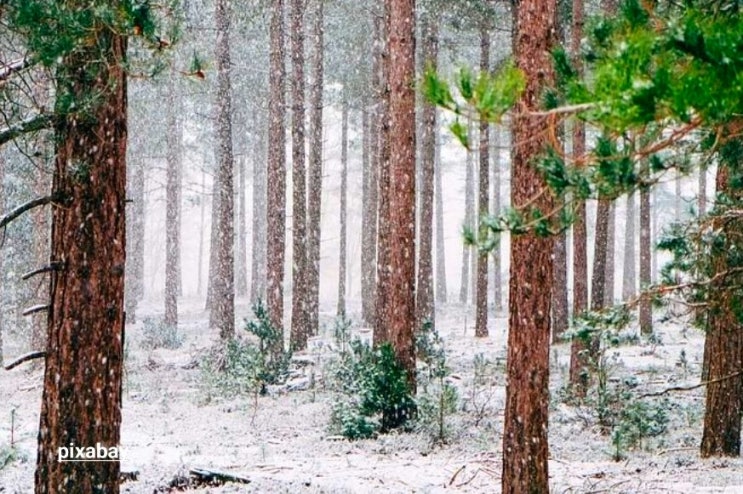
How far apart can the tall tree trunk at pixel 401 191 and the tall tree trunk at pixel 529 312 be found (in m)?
3.61

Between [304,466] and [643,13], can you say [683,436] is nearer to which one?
[304,466]

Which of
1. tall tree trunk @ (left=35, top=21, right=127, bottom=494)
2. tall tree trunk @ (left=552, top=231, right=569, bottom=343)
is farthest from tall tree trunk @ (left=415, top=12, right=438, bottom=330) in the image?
tall tree trunk @ (left=35, top=21, right=127, bottom=494)

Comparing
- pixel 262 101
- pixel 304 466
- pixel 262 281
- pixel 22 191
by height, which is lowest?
pixel 304 466

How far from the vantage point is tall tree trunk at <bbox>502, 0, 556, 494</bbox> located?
6.41 meters

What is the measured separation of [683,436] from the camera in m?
10.0

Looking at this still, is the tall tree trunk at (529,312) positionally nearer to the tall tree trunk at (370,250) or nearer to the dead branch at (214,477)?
the dead branch at (214,477)

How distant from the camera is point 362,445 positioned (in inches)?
368

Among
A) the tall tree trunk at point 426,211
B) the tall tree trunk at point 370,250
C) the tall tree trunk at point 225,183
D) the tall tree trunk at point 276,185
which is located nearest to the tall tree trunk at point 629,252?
the tall tree trunk at point 370,250

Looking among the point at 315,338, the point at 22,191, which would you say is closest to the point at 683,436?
the point at 315,338

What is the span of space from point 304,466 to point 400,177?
3999mm

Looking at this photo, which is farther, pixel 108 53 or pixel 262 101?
pixel 262 101

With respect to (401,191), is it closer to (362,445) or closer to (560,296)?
(362,445)

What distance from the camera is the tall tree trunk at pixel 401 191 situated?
33.2 feet

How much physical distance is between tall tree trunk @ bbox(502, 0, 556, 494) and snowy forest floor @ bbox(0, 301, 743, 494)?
969 mm
